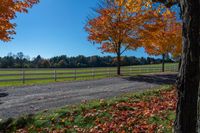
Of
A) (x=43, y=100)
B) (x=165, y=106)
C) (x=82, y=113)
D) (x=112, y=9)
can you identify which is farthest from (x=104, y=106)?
(x=112, y=9)

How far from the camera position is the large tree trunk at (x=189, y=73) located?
15.0 ft

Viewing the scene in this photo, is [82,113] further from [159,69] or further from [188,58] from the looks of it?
[159,69]

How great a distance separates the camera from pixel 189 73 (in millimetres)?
4574

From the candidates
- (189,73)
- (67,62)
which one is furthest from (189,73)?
(67,62)

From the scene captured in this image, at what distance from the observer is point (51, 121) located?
812 centimetres

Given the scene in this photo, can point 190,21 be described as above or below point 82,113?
above

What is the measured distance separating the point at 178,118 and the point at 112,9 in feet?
86.1

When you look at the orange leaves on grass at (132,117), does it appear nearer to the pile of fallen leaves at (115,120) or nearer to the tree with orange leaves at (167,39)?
the pile of fallen leaves at (115,120)

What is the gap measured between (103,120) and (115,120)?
0.34m

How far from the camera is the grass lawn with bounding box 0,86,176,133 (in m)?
7.00

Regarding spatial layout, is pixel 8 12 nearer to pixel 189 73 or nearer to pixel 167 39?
pixel 189 73

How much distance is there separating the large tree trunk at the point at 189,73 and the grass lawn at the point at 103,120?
1.89 metres

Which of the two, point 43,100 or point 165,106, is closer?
point 165,106

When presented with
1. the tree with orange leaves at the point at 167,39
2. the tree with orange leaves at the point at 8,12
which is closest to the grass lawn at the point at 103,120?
the tree with orange leaves at the point at 8,12
